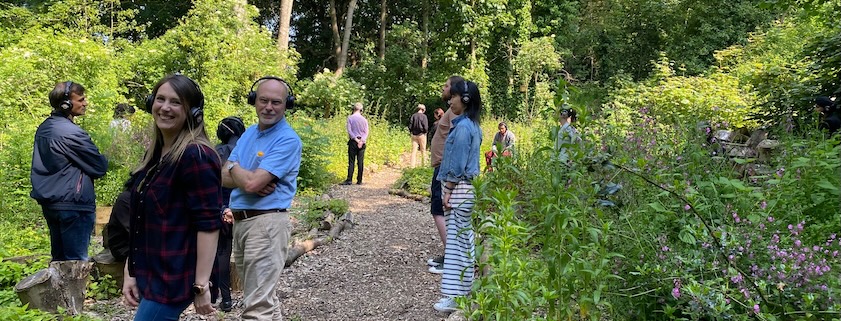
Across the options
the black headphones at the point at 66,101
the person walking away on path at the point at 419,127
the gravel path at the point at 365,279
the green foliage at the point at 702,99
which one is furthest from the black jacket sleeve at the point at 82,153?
the person walking away on path at the point at 419,127

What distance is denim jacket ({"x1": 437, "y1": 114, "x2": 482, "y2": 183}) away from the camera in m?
4.33

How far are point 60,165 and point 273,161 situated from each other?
223cm

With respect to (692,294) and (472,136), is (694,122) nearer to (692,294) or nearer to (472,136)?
(472,136)

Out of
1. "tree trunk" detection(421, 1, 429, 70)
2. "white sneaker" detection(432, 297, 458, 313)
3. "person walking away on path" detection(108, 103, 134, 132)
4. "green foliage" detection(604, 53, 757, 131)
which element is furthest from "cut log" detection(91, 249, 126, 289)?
"tree trunk" detection(421, 1, 429, 70)

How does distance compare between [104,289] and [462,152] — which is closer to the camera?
[462,152]

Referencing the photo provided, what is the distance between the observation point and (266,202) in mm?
3199

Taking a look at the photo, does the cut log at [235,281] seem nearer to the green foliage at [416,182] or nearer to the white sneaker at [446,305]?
the white sneaker at [446,305]

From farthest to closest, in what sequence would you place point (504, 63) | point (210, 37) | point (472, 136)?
point (504, 63)
point (210, 37)
point (472, 136)

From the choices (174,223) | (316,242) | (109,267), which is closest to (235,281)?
(109,267)

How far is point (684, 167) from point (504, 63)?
22480mm

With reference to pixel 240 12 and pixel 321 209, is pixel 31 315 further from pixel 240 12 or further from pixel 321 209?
A: pixel 240 12

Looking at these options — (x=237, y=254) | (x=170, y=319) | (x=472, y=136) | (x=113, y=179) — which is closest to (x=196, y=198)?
(x=170, y=319)

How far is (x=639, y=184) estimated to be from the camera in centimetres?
359

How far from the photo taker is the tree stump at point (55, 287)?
162 inches
